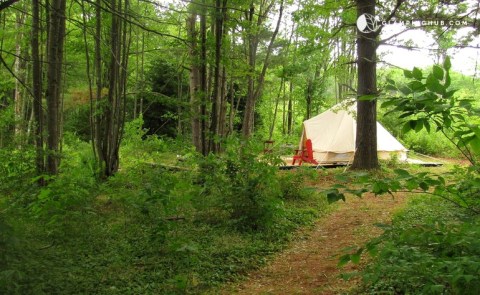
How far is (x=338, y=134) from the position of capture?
13977 mm

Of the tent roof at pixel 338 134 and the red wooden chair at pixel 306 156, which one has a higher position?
the tent roof at pixel 338 134

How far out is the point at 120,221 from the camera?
5.91 metres

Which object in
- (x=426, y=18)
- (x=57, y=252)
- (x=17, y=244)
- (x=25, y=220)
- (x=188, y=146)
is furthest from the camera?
(x=426, y=18)

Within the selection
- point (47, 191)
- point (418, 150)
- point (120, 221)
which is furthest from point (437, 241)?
point (418, 150)

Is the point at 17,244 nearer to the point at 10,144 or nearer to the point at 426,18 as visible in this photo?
the point at 10,144

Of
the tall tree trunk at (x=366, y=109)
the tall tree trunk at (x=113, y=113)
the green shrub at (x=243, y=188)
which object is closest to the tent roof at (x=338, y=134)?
the tall tree trunk at (x=366, y=109)

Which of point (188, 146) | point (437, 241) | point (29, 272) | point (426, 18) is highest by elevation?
point (426, 18)

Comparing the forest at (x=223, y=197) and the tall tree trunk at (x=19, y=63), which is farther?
the tall tree trunk at (x=19, y=63)

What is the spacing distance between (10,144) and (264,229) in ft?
15.6

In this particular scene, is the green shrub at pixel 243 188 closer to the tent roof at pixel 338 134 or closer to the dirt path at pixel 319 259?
the dirt path at pixel 319 259

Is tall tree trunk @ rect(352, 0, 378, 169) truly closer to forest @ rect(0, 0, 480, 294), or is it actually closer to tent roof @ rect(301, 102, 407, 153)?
forest @ rect(0, 0, 480, 294)

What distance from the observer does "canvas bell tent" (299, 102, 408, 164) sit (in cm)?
1366

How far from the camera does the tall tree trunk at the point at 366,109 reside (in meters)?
10.2

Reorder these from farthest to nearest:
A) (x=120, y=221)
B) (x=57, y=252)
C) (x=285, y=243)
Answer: (x=120, y=221), (x=285, y=243), (x=57, y=252)
